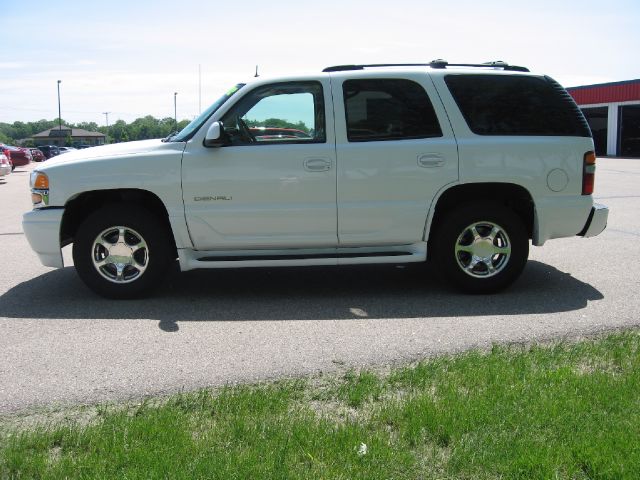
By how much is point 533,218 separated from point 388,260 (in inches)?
58.5

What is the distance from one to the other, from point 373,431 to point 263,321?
2309 millimetres

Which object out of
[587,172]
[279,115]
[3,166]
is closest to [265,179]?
[279,115]

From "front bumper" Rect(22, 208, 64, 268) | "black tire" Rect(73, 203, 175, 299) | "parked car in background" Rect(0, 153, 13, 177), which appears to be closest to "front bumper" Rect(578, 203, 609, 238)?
"black tire" Rect(73, 203, 175, 299)

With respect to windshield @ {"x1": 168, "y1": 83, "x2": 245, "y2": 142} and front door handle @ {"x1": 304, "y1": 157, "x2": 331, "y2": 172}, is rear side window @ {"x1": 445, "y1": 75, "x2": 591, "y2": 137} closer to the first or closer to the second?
front door handle @ {"x1": 304, "y1": 157, "x2": 331, "y2": 172}

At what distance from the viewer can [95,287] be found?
627 centimetres

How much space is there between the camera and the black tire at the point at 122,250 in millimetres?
6168

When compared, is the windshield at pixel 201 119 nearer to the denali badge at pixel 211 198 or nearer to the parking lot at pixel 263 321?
the denali badge at pixel 211 198

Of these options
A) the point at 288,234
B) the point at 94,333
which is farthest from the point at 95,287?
the point at 288,234

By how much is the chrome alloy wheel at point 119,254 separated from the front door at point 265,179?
541 millimetres

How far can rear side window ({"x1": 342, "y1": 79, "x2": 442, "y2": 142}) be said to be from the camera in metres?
6.20

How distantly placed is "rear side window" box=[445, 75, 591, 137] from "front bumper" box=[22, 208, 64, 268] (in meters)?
3.79

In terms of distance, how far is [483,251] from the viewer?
20.9ft

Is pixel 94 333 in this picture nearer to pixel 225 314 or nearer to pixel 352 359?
pixel 225 314

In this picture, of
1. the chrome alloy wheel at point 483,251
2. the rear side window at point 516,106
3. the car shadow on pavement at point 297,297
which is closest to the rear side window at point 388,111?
the rear side window at point 516,106
